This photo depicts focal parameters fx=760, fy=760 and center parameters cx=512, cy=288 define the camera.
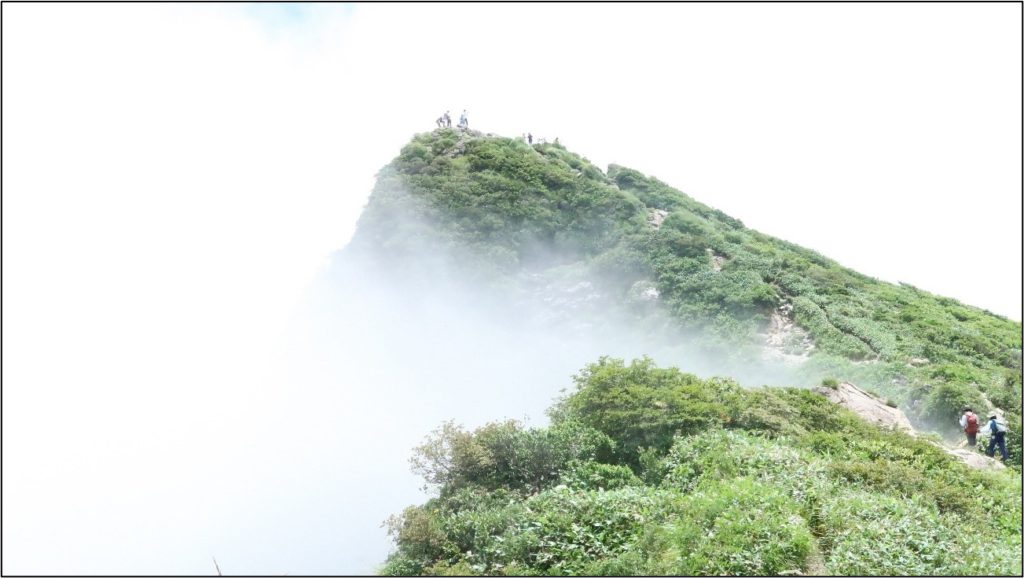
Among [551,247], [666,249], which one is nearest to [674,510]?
[666,249]

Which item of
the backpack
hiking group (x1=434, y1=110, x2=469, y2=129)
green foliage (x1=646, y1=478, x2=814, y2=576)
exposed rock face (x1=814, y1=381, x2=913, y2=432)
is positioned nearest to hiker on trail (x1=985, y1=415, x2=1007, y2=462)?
the backpack

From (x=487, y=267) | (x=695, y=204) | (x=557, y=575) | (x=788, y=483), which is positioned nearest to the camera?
(x=557, y=575)

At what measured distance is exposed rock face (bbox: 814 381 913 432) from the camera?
24.2 m

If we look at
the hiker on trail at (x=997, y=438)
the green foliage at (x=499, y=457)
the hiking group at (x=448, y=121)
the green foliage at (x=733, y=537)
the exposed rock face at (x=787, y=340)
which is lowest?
the hiker on trail at (x=997, y=438)

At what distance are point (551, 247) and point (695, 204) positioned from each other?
1155 centimetres

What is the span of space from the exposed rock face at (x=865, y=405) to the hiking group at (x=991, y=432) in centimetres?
164

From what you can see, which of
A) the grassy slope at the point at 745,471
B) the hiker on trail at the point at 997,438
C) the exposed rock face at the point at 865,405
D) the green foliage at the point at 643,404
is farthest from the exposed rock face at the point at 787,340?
the green foliage at the point at 643,404

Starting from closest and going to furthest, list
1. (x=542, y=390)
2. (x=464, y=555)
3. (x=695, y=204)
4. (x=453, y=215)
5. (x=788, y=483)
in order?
(x=464, y=555) → (x=788, y=483) → (x=542, y=390) → (x=453, y=215) → (x=695, y=204)

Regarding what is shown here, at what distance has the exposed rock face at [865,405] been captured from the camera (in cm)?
2417

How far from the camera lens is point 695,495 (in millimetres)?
14227

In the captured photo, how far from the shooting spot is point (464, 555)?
13820 millimetres

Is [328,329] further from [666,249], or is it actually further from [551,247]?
[666,249]

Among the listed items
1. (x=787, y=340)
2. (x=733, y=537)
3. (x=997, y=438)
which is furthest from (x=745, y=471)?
(x=787, y=340)

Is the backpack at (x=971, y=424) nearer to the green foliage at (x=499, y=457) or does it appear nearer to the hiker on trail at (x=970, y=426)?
the hiker on trail at (x=970, y=426)
